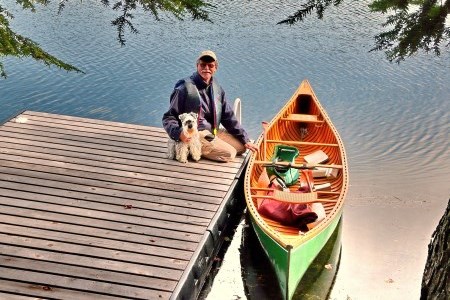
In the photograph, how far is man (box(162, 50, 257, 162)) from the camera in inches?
325

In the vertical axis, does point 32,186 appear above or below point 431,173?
above

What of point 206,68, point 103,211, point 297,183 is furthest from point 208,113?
point 103,211

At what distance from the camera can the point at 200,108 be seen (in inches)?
332

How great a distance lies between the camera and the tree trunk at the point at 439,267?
3355mm

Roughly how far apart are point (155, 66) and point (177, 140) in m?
8.40

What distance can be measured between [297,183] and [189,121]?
82.0 inches

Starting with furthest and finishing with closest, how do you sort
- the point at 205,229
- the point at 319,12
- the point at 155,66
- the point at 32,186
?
the point at 155,66 < the point at 32,186 < the point at 205,229 < the point at 319,12

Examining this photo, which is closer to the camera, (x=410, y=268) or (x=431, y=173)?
(x=410, y=268)

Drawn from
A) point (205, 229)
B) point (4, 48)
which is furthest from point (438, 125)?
point (4, 48)

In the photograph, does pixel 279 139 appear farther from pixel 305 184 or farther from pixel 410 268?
pixel 410 268

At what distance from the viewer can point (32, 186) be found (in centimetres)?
780

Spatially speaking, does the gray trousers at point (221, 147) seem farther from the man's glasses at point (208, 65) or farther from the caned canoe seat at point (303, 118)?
the caned canoe seat at point (303, 118)

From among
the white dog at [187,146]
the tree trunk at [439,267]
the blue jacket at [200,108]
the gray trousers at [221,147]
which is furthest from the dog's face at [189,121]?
the tree trunk at [439,267]

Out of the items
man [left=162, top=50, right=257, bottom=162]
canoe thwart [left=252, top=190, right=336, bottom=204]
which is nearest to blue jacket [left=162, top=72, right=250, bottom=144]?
man [left=162, top=50, right=257, bottom=162]
